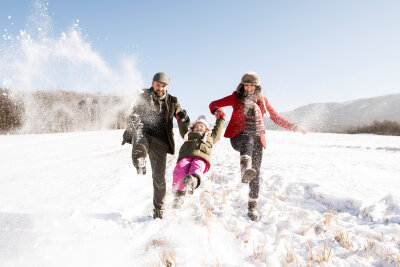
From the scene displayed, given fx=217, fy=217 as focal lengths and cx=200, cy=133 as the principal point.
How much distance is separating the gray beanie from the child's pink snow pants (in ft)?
3.99

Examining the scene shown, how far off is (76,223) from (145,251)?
53.6 inches

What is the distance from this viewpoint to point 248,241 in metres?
2.60

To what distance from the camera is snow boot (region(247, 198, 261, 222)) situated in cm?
321

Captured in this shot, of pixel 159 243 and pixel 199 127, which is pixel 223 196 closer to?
pixel 199 127

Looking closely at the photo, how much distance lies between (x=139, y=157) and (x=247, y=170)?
1.40m

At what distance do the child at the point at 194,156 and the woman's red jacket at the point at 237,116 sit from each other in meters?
0.20

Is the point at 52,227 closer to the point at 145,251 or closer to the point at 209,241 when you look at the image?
the point at 145,251

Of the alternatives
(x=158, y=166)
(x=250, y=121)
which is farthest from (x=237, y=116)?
(x=158, y=166)

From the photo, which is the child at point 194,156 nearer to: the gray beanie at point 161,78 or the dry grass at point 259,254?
the gray beanie at point 161,78

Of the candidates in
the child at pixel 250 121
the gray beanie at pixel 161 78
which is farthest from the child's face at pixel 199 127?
the gray beanie at pixel 161 78

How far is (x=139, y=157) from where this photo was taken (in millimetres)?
2801

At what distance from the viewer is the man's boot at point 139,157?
9.15 feet

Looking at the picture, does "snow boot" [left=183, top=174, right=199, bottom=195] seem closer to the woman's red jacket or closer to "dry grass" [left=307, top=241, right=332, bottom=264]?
the woman's red jacket

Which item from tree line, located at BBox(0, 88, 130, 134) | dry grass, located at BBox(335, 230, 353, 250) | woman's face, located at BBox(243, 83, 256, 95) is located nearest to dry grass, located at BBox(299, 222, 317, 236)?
dry grass, located at BBox(335, 230, 353, 250)
